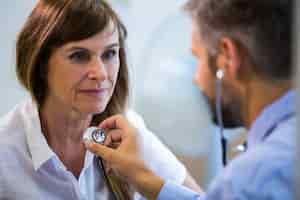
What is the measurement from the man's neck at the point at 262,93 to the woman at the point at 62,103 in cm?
54

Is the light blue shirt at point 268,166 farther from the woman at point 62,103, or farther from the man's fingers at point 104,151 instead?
the woman at point 62,103

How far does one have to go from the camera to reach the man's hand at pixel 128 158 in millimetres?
1276

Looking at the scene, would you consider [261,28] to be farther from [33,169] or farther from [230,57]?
[33,169]

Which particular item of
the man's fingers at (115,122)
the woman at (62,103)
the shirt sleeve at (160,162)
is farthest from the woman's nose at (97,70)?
the shirt sleeve at (160,162)

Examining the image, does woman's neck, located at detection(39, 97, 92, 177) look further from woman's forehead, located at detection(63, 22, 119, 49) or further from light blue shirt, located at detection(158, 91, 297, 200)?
light blue shirt, located at detection(158, 91, 297, 200)

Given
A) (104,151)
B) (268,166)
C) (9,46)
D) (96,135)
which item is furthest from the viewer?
(9,46)

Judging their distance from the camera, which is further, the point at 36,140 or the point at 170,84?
the point at 170,84

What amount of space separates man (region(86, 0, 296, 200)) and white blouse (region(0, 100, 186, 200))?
55cm

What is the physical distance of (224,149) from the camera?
139 centimetres

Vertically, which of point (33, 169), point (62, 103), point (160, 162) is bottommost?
point (160, 162)

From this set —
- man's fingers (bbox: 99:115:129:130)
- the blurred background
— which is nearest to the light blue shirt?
man's fingers (bbox: 99:115:129:130)

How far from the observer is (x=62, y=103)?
1555mm

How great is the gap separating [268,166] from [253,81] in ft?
0.49

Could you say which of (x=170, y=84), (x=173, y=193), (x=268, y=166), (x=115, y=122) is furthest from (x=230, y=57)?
(x=170, y=84)
